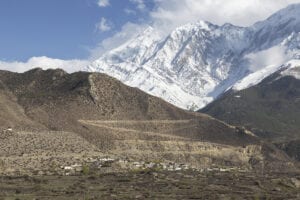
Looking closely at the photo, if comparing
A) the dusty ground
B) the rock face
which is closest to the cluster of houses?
the rock face

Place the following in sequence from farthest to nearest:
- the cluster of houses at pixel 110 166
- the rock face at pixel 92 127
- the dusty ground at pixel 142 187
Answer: the rock face at pixel 92 127 < the cluster of houses at pixel 110 166 < the dusty ground at pixel 142 187

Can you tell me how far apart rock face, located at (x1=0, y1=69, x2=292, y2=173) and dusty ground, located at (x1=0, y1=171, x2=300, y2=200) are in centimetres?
2428

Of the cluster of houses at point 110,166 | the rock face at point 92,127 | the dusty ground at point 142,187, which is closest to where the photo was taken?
the dusty ground at point 142,187

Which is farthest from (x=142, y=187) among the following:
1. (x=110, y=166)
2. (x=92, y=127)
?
(x=92, y=127)

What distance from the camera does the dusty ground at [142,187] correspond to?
3265 inches

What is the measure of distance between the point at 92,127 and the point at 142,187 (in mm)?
76006

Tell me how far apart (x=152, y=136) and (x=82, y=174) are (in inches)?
2740

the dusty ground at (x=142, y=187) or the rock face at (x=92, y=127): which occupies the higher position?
the rock face at (x=92, y=127)

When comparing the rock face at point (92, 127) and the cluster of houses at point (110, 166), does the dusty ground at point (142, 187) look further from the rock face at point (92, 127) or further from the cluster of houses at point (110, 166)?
the rock face at point (92, 127)

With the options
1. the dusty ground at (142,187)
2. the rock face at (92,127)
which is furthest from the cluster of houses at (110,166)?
the dusty ground at (142,187)

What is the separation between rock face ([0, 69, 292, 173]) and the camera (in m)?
140

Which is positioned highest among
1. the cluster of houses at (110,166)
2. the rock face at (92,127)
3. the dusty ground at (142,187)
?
the rock face at (92,127)

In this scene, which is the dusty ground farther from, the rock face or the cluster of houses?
the rock face

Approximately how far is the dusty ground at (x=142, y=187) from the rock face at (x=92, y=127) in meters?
24.3
